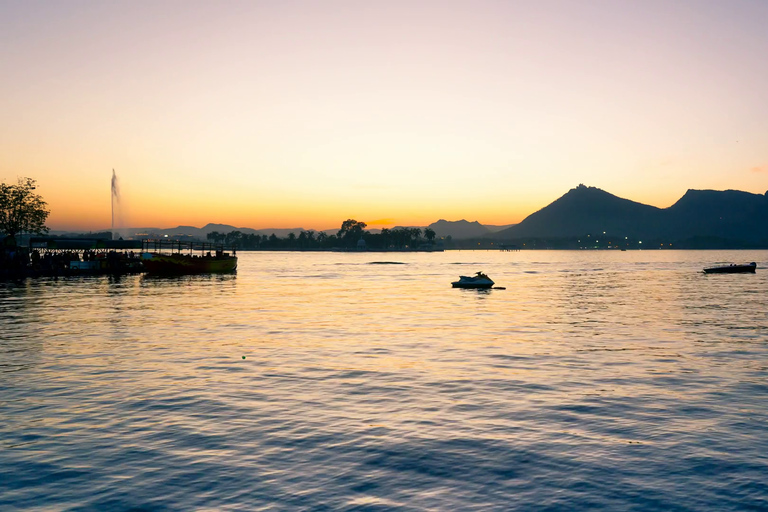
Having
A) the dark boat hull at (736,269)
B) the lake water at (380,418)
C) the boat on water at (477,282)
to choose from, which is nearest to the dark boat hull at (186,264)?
the boat on water at (477,282)

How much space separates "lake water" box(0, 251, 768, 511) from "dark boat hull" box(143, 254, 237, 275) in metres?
70.9

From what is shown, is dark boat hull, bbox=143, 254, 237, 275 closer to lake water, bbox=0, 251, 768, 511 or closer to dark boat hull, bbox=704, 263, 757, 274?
lake water, bbox=0, 251, 768, 511

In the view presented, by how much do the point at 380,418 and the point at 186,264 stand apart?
348 feet

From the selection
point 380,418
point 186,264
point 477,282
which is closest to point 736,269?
point 477,282

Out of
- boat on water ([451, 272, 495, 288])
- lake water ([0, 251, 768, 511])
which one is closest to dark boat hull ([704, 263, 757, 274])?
boat on water ([451, 272, 495, 288])

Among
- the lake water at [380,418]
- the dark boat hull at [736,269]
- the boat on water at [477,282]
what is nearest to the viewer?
the lake water at [380,418]

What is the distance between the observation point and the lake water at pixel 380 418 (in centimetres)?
Answer: 1164

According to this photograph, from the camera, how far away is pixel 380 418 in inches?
679

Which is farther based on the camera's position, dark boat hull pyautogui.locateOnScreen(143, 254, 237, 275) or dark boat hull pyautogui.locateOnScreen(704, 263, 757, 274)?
dark boat hull pyautogui.locateOnScreen(704, 263, 757, 274)

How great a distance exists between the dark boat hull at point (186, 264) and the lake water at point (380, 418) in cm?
7094

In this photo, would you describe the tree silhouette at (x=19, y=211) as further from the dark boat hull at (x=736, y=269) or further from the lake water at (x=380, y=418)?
the dark boat hull at (x=736, y=269)

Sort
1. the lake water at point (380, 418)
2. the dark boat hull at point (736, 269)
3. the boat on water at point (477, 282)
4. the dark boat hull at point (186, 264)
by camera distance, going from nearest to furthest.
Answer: the lake water at point (380, 418)
the boat on water at point (477, 282)
the dark boat hull at point (186, 264)
the dark boat hull at point (736, 269)

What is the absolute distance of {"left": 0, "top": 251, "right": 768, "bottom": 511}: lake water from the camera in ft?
38.2

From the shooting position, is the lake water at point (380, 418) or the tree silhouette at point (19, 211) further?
the tree silhouette at point (19, 211)
